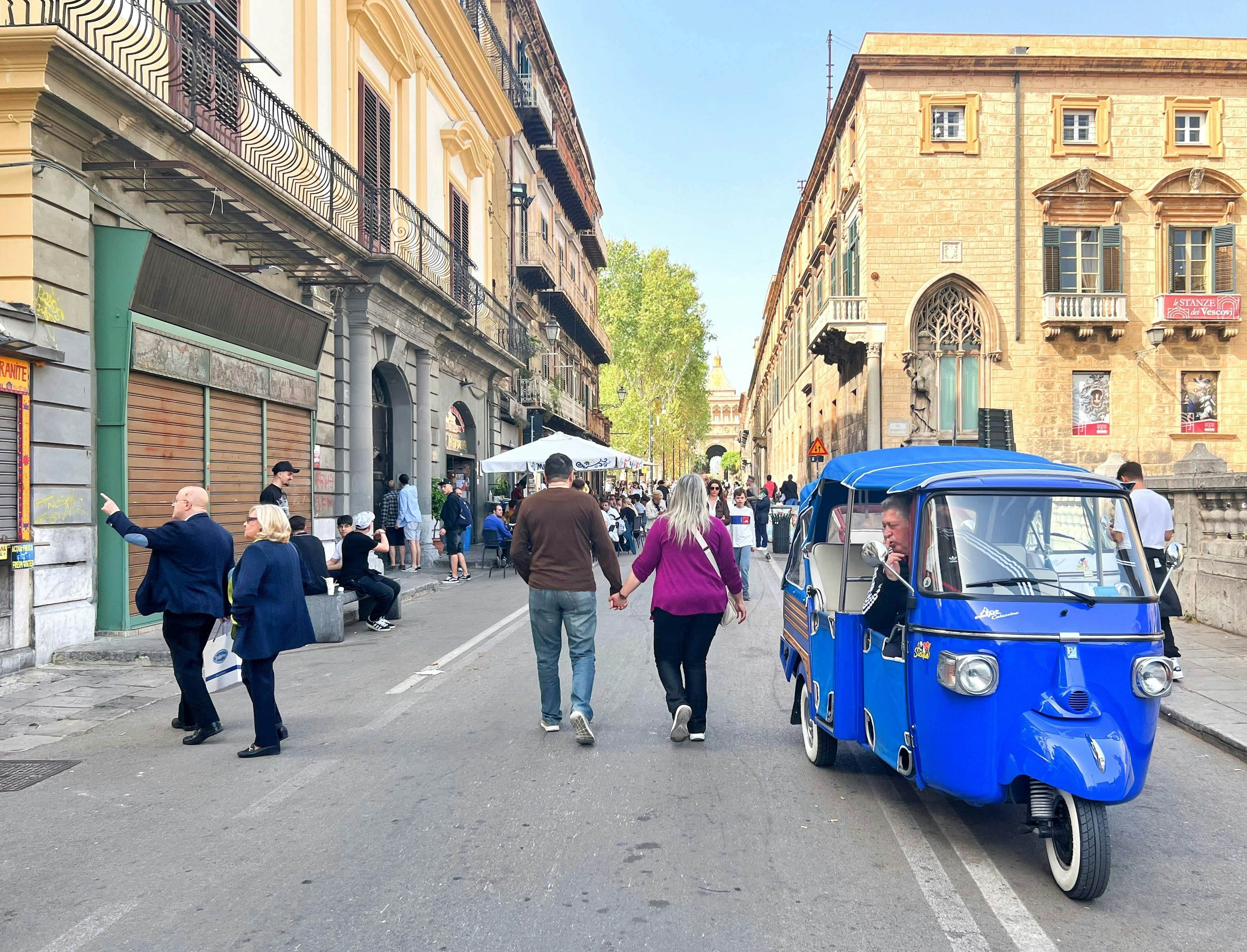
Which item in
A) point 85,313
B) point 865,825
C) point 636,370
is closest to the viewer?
point 865,825

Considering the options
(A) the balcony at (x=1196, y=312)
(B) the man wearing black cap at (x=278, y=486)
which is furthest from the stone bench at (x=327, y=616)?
(A) the balcony at (x=1196, y=312)

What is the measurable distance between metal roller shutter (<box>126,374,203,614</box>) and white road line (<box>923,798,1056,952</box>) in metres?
8.69

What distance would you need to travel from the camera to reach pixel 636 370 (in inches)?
2413

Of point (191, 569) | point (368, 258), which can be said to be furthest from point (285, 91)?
point (191, 569)

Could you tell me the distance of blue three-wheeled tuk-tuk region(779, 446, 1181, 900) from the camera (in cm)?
411

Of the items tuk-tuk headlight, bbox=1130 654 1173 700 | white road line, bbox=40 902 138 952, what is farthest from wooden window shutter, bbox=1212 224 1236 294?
white road line, bbox=40 902 138 952

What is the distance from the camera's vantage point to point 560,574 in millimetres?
6574

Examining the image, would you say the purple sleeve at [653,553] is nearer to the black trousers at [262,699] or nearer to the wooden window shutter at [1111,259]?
the black trousers at [262,699]

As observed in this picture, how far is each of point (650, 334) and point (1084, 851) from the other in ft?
186

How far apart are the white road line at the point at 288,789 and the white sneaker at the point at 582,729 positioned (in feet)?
4.71

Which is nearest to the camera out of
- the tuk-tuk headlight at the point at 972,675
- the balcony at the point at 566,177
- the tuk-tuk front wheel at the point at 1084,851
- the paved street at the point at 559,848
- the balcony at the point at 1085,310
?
the paved street at the point at 559,848

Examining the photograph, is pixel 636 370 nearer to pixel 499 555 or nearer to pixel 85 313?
pixel 499 555

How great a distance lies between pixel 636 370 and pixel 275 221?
48853 millimetres

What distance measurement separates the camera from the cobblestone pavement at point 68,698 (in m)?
7.05
